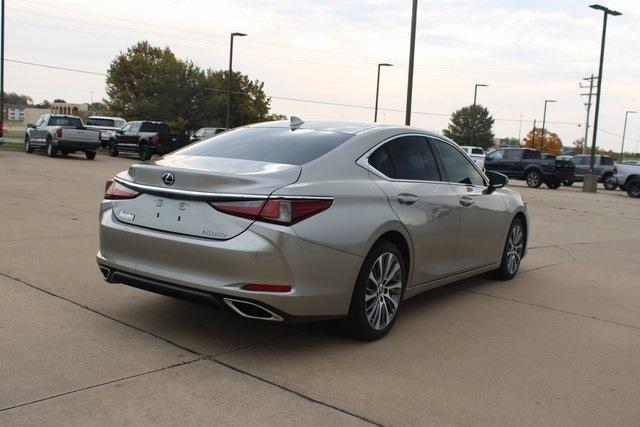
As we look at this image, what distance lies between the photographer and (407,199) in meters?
5.04

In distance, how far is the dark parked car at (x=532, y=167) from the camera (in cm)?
2870

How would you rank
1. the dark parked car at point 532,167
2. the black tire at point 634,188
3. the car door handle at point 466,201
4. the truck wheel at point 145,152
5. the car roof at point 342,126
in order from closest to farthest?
the car roof at point 342,126, the car door handle at point 466,201, the black tire at point 634,188, the truck wheel at point 145,152, the dark parked car at point 532,167

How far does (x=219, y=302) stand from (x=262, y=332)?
0.82 m

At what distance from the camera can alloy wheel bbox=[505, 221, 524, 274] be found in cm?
716

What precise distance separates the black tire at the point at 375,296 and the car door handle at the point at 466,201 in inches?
46.3

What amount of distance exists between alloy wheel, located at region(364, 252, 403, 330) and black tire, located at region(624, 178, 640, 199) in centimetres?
2523

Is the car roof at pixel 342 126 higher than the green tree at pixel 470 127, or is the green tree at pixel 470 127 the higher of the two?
the green tree at pixel 470 127

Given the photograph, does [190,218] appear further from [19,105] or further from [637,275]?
[19,105]

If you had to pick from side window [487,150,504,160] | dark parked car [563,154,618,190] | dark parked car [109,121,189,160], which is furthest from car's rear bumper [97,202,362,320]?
dark parked car [563,154,618,190]

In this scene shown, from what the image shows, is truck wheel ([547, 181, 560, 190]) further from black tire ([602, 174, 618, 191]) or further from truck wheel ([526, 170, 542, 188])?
black tire ([602, 174, 618, 191])

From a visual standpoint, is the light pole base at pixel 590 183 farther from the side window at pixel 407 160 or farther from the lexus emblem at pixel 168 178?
the lexus emblem at pixel 168 178

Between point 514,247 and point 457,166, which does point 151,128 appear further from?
point 457,166

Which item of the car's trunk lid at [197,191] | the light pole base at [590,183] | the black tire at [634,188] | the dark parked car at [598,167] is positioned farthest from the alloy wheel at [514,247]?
the dark parked car at [598,167]

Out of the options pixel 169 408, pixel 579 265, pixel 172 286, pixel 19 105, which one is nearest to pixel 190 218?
pixel 172 286
